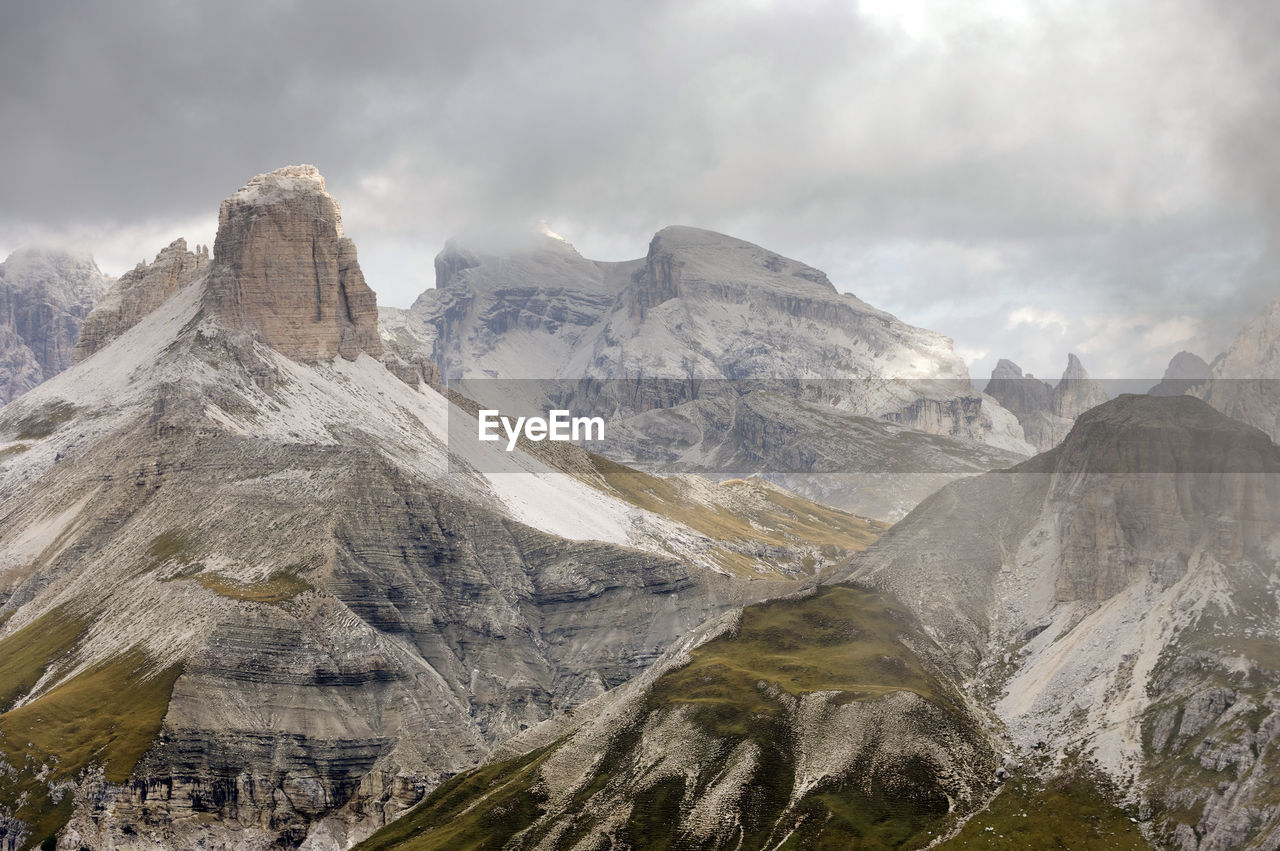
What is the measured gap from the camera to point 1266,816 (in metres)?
190

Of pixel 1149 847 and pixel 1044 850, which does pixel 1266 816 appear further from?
pixel 1044 850

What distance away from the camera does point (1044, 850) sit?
199125 mm

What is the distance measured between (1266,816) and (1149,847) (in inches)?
595

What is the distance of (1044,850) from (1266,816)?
27.9 m

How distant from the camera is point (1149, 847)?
196 m

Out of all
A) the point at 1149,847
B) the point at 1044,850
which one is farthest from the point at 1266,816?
the point at 1044,850

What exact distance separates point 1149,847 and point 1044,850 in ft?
43.4
